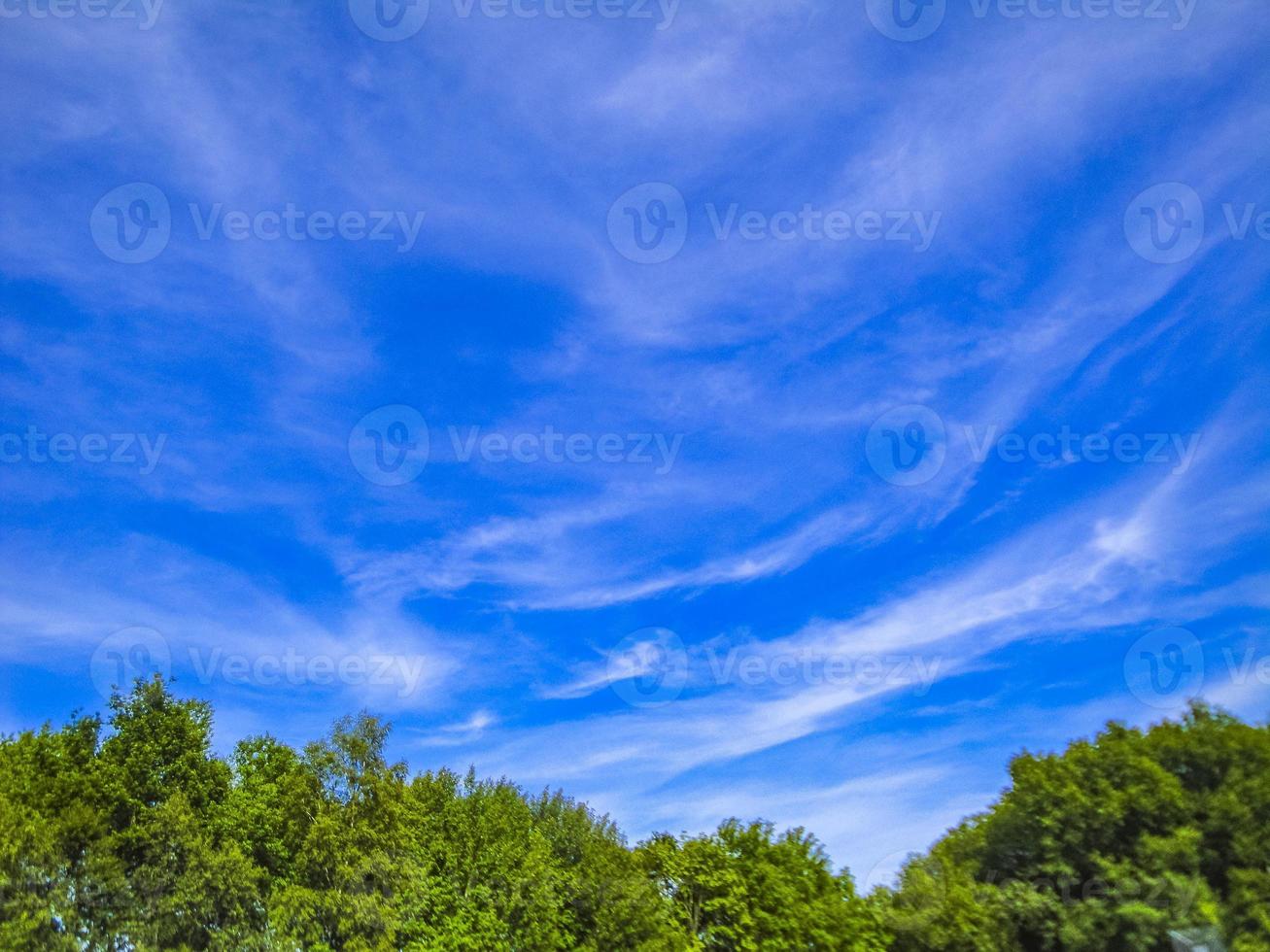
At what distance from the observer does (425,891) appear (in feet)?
148

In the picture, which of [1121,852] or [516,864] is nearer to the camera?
[1121,852]

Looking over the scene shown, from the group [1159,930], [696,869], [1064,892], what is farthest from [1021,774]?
[696,869]

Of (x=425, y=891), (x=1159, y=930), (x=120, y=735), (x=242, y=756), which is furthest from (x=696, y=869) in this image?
(x=120, y=735)

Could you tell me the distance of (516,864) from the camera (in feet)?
161

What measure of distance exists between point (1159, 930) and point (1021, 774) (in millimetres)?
9233

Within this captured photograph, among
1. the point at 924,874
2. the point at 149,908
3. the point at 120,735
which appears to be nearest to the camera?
the point at 149,908

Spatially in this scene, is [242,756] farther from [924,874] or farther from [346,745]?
[924,874]

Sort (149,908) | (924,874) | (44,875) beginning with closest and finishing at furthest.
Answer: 1. (44,875)
2. (149,908)
3. (924,874)

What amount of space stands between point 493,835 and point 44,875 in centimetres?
2109

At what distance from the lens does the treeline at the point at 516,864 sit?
38469mm

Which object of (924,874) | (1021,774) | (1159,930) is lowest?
(1159,930)

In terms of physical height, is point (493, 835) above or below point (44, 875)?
above

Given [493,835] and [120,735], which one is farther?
[493,835]

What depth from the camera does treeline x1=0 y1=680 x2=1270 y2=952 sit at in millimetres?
38469
